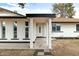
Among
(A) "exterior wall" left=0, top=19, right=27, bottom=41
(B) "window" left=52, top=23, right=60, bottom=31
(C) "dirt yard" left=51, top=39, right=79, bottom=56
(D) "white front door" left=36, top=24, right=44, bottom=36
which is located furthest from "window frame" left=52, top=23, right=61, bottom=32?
(A) "exterior wall" left=0, top=19, right=27, bottom=41

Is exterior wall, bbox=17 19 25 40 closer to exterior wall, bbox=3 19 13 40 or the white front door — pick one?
exterior wall, bbox=3 19 13 40

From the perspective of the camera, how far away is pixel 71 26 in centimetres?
1534

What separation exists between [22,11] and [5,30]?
1406mm

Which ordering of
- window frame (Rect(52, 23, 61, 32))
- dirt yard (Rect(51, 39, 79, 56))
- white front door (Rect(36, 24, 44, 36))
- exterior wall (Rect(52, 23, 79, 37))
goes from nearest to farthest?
1. dirt yard (Rect(51, 39, 79, 56))
2. exterior wall (Rect(52, 23, 79, 37))
3. window frame (Rect(52, 23, 61, 32))
4. white front door (Rect(36, 24, 44, 36))

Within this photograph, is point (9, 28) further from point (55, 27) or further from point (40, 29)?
point (40, 29)

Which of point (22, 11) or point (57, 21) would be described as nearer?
point (22, 11)

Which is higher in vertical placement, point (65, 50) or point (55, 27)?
point (55, 27)

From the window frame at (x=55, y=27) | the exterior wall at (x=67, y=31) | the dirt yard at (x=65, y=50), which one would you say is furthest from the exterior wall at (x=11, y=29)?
the window frame at (x=55, y=27)

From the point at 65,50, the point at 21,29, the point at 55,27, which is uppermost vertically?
the point at 55,27

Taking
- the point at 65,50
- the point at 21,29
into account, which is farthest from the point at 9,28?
the point at 65,50

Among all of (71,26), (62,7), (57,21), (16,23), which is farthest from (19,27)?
(71,26)

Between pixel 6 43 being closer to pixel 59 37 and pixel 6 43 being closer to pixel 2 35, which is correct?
pixel 2 35

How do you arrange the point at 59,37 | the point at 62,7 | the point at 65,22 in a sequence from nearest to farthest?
1. the point at 62,7
2. the point at 59,37
3. the point at 65,22

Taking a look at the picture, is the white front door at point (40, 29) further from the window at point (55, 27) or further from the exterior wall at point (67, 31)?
the exterior wall at point (67, 31)
